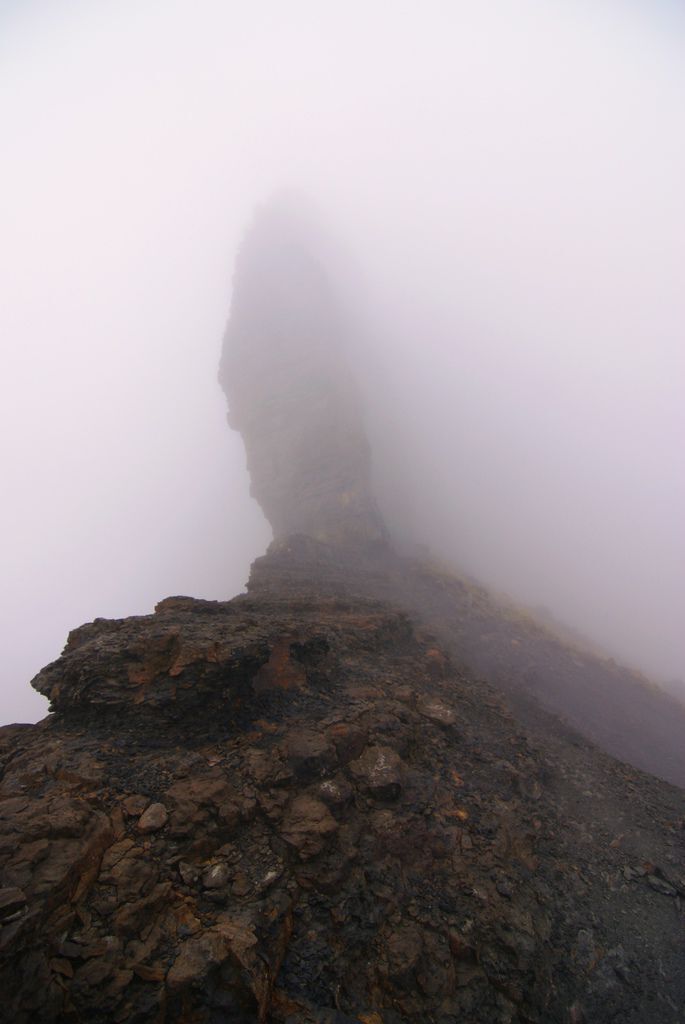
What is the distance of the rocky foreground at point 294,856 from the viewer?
4875mm

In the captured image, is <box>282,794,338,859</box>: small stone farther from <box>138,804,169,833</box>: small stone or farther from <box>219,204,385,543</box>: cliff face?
<box>219,204,385,543</box>: cliff face

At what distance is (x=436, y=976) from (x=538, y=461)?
80944mm

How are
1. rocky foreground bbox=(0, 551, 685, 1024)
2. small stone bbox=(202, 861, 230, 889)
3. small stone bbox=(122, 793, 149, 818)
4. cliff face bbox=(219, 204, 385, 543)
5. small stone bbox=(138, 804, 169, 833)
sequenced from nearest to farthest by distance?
rocky foreground bbox=(0, 551, 685, 1024), small stone bbox=(202, 861, 230, 889), small stone bbox=(138, 804, 169, 833), small stone bbox=(122, 793, 149, 818), cliff face bbox=(219, 204, 385, 543)

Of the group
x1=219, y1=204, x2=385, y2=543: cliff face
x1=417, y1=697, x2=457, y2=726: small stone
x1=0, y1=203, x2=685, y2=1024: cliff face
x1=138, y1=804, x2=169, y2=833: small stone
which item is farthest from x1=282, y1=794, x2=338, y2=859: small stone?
x1=219, y1=204, x2=385, y2=543: cliff face

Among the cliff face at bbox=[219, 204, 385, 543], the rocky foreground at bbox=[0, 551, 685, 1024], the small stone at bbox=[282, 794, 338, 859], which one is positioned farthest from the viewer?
the cliff face at bbox=[219, 204, 385, 543]

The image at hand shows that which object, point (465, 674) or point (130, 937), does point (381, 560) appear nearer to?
point (465, 674)

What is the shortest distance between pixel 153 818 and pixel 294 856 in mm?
2196

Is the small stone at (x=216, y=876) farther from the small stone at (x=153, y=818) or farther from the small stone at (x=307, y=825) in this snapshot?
the small stone at (x=307, y=825)

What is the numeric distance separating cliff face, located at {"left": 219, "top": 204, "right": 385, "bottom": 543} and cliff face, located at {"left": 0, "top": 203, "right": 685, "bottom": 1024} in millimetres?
21943

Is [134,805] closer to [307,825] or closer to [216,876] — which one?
[216,876]

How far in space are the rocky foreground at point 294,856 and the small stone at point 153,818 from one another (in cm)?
2

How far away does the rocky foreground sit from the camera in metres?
4.88

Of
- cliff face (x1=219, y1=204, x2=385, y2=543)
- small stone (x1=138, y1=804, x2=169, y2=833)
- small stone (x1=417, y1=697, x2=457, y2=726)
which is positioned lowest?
small stone (x1=417, y1=697, x2=457, y2=726)

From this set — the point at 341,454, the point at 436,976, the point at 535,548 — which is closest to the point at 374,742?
the point at 436,976
